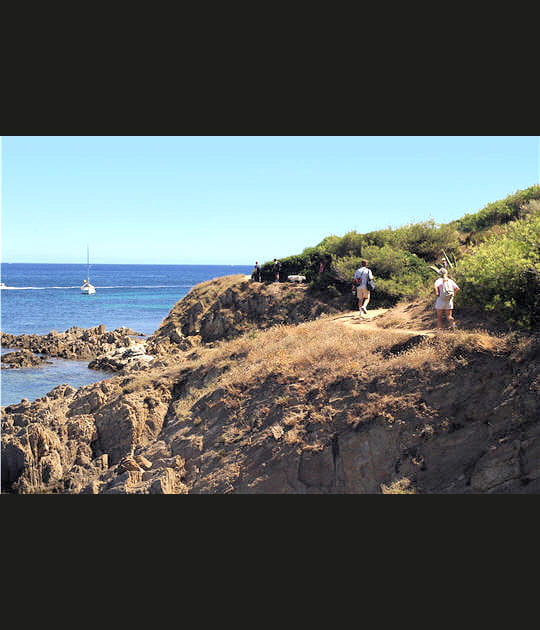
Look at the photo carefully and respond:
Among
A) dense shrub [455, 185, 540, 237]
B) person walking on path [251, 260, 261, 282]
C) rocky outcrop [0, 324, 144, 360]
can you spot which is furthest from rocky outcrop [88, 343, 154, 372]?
dense shrub [455, 185, 540, 237]

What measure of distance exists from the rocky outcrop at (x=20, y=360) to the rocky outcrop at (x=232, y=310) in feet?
23.8

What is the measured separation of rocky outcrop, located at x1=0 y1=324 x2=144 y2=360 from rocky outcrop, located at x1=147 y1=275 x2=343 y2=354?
5179 mm

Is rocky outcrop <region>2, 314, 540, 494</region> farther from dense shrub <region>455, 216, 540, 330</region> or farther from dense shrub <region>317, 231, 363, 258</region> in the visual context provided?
dense shrub <region>317, 231, 363, 258</region>

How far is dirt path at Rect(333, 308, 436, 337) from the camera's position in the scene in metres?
12.9

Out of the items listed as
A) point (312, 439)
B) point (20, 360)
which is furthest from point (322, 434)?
point (20, 360)

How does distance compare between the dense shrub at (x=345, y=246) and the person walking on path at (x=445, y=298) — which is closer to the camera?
the person walking on path at (x=445, y=298)

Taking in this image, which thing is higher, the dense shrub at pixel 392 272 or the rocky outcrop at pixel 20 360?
the dense shrub at pixel 392 272

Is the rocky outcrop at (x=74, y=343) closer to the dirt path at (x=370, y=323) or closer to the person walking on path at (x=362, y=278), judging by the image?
the dirt path at (x=370, y=323)

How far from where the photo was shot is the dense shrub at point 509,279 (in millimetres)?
11250

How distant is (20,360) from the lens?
105ft

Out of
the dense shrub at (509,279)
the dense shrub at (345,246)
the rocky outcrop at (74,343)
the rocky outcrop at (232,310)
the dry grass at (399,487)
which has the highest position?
the dense shrub at (345,246)

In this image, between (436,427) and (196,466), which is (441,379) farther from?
(196,466)

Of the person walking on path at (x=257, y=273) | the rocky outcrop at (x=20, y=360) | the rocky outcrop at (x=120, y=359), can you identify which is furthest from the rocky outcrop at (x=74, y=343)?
the person walking on path at (x=257, y=273)

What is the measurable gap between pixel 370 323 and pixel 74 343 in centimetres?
2676
